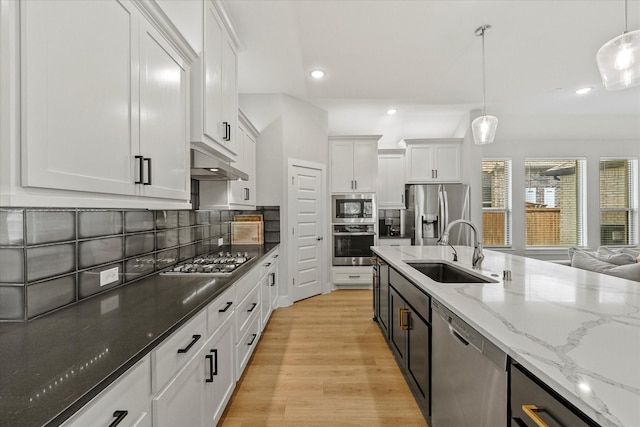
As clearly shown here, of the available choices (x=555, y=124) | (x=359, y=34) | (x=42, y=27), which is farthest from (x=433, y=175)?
(x=42, y=27)

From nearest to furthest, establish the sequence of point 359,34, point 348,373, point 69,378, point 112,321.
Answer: point 69,378
point 112,321
point 348,373
point 359,34

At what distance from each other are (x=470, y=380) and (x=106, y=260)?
182cm

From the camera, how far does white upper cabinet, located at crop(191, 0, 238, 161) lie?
1.85m

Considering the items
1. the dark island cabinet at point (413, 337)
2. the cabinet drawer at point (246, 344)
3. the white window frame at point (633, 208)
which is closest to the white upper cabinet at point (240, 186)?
the cabinet drawer at point (246, 344)

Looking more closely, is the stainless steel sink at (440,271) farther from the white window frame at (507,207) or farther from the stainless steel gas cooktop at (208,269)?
the white window frame at (507,207)

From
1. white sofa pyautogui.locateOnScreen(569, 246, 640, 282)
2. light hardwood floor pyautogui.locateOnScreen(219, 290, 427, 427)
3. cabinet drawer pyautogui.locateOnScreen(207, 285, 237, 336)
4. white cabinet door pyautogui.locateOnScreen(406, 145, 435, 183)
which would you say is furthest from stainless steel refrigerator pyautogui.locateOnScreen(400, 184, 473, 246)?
cabinet drawer pyautogui.locateOnScreen(207, 285, 237, 336)

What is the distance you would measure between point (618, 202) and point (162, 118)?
7465 mm

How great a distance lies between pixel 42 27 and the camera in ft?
2.68

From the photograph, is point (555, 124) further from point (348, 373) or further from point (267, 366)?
point (267, 366)

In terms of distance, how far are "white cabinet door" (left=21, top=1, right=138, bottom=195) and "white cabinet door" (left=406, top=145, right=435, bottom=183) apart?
Answer: 458cm

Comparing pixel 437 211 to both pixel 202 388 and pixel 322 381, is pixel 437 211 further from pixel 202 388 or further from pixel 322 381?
pixel 202 388

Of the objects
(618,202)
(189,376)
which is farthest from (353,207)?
(618,202)

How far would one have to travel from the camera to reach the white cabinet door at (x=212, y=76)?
1913 mm

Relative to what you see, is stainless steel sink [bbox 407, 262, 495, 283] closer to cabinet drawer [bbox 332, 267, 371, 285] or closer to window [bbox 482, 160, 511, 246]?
cabinet drawer [bbox 332, 267, 371, 285]
